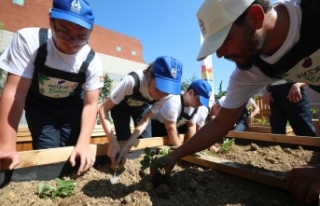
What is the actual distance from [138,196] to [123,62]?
16.3 metres

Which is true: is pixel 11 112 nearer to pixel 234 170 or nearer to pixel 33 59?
pixel 33 59

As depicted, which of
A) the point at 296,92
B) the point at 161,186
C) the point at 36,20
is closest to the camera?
the point at 161,186

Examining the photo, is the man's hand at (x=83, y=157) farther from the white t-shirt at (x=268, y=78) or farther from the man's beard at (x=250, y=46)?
the man's beard at (x=250, y=46)

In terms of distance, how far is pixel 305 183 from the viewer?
121cm

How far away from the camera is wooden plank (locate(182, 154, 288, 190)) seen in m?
1.59

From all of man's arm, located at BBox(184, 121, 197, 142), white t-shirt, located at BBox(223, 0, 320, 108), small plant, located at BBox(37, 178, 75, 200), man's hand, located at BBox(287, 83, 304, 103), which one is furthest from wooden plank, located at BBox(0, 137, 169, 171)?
man's hand, located at BBox(287, 83, 304, 103)

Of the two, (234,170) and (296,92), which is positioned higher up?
(296,92)

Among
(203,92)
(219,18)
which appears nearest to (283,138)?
(203,92)

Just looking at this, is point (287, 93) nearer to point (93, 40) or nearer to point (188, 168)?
point (188, 168)

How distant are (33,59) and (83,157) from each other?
0.92 m

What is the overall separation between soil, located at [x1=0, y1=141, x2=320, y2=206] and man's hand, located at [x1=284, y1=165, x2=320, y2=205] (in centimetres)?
25

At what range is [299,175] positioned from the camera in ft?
4.18

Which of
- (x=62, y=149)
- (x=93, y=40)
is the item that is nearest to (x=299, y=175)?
(x=62, y=149)

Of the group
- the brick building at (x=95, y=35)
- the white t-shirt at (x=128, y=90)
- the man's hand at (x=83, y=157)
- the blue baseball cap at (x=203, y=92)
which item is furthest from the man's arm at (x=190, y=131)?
the brick building at (x=95, y=35)
